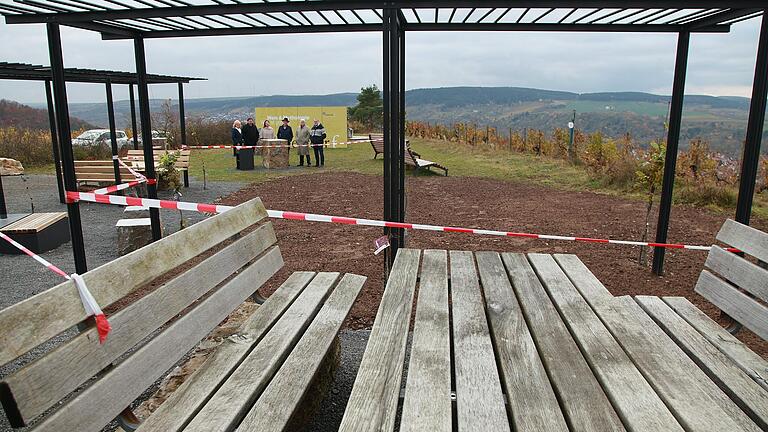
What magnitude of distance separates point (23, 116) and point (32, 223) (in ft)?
68.5

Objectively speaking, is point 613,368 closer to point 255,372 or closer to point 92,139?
point 255,372

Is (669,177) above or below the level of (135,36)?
below

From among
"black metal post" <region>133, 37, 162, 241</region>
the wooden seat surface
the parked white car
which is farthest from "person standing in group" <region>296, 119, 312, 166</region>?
"black metal post" <region>133, 37, 162, 241</region>

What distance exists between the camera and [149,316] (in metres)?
1.82

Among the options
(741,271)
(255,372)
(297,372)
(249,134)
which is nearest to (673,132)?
(741,271)

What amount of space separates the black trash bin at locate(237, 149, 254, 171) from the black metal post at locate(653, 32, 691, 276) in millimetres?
13010

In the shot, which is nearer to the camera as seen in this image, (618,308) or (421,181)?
(618,308)

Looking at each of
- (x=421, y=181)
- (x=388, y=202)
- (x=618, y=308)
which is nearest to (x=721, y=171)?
(x=421, y=181)

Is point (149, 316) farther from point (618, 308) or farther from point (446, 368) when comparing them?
point (618, 308)

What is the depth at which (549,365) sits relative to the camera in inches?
68.5

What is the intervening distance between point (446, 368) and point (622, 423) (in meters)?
0.53

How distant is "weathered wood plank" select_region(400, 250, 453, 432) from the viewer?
4.66 ft

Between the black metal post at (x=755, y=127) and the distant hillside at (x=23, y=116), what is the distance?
23.5 meters

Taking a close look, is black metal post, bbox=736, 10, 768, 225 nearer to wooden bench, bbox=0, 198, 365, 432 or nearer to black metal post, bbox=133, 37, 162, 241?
wooden bench, bbox=0, 198, 365, 432
